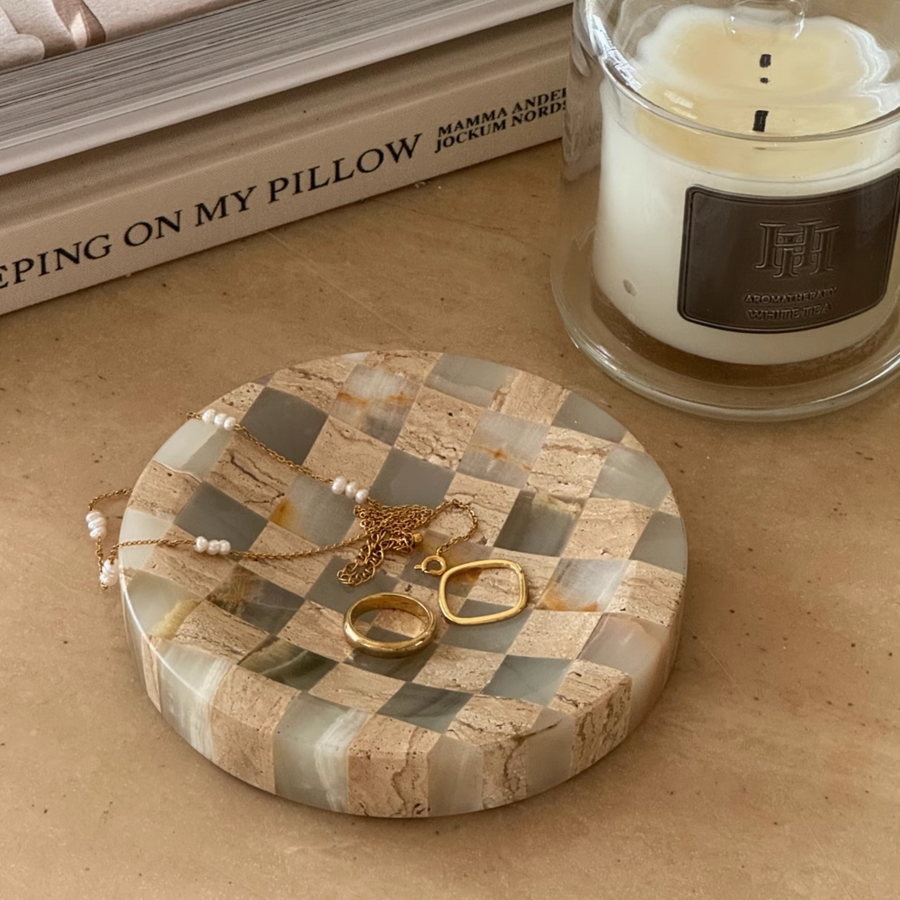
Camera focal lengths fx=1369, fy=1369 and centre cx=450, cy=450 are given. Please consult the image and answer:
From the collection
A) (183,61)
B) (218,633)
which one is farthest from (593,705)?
(183,61)

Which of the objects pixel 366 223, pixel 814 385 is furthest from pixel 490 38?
pixel 814 385

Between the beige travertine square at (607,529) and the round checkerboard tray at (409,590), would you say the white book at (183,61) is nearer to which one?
the round checkerboard tray at (409,590)

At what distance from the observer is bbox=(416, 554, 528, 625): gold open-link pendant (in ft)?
1.69

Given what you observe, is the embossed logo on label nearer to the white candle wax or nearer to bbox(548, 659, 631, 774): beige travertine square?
the white candle wax

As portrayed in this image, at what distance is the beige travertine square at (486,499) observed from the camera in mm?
556

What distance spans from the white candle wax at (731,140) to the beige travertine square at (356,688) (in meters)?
0.21

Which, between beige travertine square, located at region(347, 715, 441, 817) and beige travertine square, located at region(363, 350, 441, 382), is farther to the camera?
beige travertine square, located at region(363, 350, 441, 382)

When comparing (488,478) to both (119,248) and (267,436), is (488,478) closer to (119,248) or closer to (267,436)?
(267,436)

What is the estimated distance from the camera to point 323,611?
0.52 m

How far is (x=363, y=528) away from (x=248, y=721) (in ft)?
0.39

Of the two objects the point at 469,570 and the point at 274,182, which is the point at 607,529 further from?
the point at 274,182

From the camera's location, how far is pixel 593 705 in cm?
46

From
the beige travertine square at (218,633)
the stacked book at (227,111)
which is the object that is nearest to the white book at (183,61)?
the stacked book at (227,111)

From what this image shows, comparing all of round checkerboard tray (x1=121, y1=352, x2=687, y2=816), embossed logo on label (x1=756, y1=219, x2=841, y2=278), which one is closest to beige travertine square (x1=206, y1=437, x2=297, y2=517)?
round checkerboard tray (x1=121, y1=352, x2=687, y2=816)
